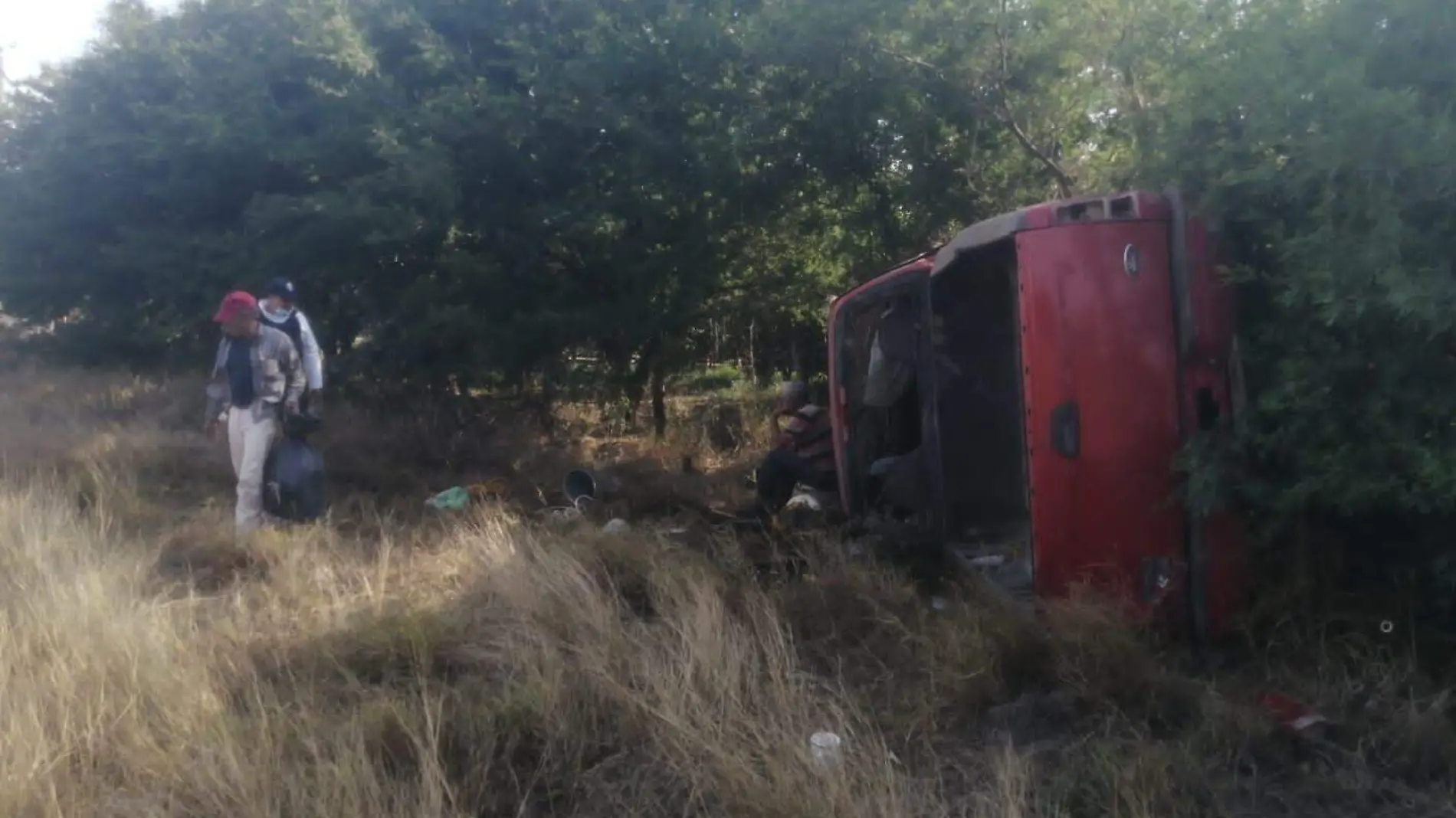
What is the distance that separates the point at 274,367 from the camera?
8.62 metres

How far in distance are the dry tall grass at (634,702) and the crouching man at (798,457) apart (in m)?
2.48

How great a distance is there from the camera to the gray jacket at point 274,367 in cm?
859

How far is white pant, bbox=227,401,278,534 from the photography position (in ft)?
28.3

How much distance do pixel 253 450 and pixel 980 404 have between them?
16.1ft

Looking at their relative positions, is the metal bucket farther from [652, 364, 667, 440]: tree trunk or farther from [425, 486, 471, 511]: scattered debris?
[652, 364, 667, 440]: tree trunk

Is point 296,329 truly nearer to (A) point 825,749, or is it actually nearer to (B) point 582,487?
(B) point 582,487

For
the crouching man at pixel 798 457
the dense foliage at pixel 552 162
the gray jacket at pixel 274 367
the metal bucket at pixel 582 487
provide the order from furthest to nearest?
the dense foliage at pixel 552 162
the metal bucket at pixel 582 487
the crouching man at pixel 798 457
the gray jacket at pixel 274 367

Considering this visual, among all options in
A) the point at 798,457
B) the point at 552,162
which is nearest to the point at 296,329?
the point at 552,162

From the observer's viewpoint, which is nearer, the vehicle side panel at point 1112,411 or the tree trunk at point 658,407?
the vehicle side panel at point 1112,411

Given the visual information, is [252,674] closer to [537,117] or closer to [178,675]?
[178,675]

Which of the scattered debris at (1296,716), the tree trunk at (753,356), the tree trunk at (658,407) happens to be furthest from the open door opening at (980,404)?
the tree trunk at (658,407)

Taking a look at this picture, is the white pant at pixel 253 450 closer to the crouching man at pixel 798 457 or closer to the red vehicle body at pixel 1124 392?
the crouching man at pixel 798 457

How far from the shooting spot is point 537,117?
37.2ft

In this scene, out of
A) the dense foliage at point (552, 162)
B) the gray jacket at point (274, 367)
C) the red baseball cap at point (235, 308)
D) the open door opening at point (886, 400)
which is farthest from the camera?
the dense foliage at point (552, 162)
